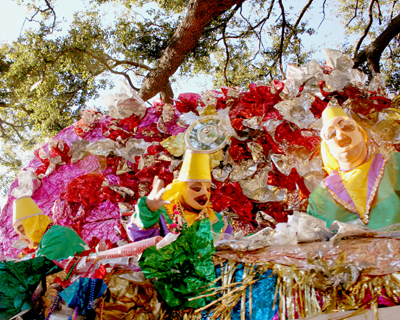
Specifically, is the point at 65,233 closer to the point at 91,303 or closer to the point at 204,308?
the point at 91,303

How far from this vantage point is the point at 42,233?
122 inches

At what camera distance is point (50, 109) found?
4.88 m

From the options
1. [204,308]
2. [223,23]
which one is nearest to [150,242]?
[204,308]

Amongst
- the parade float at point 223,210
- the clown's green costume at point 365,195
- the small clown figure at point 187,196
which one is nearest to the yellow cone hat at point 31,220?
the parade float at point 223,210

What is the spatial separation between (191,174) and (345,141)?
3.34ft

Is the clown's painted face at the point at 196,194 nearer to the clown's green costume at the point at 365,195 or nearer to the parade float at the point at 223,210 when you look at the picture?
the parade float at the point at 223,210

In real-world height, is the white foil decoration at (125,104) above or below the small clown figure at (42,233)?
above

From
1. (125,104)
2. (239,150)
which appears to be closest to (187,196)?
(239,150)

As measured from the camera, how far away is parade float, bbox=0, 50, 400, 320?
115cm

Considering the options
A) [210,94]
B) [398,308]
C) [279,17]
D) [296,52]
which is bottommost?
[398,308]

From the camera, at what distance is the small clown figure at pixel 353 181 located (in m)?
2.17

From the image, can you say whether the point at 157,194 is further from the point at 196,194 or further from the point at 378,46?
the point at 378,46

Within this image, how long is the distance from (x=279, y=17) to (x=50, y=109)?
3.83m

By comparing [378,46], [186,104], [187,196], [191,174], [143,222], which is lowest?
[143,222]
